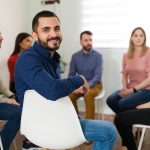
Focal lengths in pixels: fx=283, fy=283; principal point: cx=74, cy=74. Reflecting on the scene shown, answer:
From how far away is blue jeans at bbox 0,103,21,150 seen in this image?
2.05 m

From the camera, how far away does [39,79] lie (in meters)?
1.50

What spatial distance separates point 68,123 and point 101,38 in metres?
2.46

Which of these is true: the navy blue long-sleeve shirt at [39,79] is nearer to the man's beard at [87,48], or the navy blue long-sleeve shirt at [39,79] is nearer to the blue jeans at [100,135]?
the blue jeans at [100,135]

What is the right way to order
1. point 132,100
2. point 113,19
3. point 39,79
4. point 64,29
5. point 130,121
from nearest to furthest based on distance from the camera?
point 39,79, point 130,121, point 132,100, point 113,19, point 64,29

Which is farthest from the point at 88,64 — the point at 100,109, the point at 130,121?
the point at 130,121

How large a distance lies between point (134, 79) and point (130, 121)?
40.3 inches

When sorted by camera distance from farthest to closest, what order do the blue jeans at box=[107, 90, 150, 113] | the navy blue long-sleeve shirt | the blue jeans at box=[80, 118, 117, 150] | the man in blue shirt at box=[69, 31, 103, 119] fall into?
the man in blue shirt at box=[69, 31, 103, 119]
the blue jeans at box=[107, 90, 150, 113]
the blue jeans at box=[80, 118, 117, 150]
the navy blue long-sleeve shirt

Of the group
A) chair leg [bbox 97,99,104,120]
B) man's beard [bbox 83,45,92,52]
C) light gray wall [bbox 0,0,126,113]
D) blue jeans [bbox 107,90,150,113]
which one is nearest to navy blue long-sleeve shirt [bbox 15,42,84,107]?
blue jeans [bbox 107,90,150,113]

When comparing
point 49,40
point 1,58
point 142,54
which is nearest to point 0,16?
point 1,58

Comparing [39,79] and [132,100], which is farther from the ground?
[39,79]

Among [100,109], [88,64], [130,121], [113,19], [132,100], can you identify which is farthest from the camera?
[113,19]

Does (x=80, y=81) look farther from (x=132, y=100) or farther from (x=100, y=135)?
(x=132, y=100)

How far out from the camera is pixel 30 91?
1.54m

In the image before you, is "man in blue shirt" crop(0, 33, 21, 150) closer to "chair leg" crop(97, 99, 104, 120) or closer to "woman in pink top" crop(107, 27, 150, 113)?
"woman in pink top" crop(107, 27, 150, 113)
